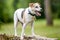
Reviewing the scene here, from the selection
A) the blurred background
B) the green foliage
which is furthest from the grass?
the green foliage

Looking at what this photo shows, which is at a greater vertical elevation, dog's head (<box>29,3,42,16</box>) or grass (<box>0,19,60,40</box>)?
dog's head (<box>29,3,42,16</box>)

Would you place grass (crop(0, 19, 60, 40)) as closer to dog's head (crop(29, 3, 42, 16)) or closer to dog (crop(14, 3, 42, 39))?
dog (crop(14, 3, 42, 39))

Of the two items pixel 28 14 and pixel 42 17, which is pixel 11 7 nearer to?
pixel 42 17

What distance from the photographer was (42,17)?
5012 millimetres

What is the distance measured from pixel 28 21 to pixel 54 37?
60 centimetres

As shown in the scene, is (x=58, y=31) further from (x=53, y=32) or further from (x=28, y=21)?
(x=28, y=21)

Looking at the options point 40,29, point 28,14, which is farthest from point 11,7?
point 28,14

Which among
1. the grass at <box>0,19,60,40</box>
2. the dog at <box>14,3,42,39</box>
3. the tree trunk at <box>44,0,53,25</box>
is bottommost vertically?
the grass at <box>0,19,60,40</box>

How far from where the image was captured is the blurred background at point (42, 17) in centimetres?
446

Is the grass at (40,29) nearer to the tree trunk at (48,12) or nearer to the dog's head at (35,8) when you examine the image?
the tree trunk at (48,12)

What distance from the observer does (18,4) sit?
5152 millimetres

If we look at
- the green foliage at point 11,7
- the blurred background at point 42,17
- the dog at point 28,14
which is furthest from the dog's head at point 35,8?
the green foliage at point 11,7

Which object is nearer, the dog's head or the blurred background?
the dog's head

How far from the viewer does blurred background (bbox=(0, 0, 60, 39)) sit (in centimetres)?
446
